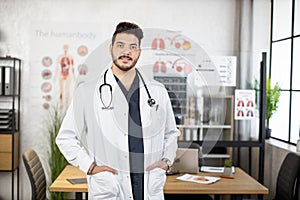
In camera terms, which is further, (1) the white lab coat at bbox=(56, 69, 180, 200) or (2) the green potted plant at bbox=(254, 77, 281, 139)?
(2) the green potted plant at bbox=(254, 77, 281, 139)

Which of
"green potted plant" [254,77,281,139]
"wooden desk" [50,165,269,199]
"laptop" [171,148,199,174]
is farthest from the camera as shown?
"green potted plant" [254,77,281,139]

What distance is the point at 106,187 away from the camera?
8.38ft

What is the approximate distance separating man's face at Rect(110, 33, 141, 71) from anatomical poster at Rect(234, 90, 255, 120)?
7.26 feet

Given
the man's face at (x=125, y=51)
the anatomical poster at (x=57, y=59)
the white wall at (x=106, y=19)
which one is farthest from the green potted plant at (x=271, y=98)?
the man's face at (x=125, y=51)

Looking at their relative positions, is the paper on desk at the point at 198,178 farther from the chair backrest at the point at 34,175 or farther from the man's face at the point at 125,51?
the man's face at the point at 125,51

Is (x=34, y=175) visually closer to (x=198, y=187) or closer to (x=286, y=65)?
(x=198, y=187)

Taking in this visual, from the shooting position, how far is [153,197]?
2602 millimetres

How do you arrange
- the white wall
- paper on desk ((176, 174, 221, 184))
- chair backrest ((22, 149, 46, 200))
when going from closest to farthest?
paper on desk ((176, 174, 221, 184)) → chair backrest ((22, 149, 46, 200)) → the white wall

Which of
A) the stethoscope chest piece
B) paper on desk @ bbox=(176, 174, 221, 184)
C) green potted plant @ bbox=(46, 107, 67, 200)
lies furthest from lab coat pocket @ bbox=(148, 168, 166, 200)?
green potted plant @ bbox=(46, 107, 67, 200)

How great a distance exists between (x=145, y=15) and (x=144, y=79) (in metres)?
2.92

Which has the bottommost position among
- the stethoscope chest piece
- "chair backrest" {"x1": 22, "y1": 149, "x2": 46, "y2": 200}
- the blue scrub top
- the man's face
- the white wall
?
"chair backrest" {"x1": 22, "y1": 149, "x2": 46, "y2": 200}

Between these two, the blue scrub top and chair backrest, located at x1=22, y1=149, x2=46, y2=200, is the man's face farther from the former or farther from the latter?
chair backrest, located at x1=22, y1=149, x2=46, y2=200

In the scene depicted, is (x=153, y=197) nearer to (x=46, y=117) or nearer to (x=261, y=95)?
(x=261, y=95)

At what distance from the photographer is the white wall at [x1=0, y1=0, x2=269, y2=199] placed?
534 cm
